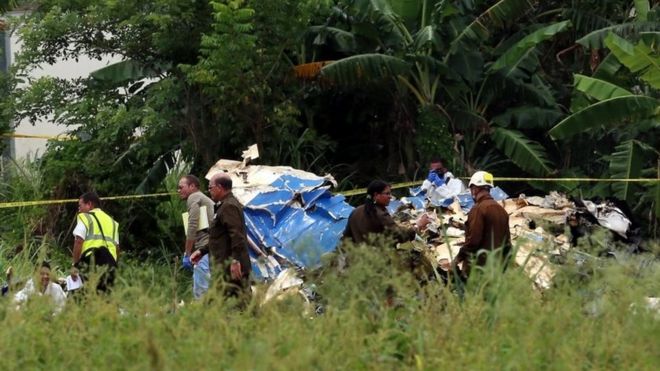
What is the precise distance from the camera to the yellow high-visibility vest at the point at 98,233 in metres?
10.5

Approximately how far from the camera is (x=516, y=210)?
44.2 feet

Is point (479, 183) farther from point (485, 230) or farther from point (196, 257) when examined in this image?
point (196, 257)

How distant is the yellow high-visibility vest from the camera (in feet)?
34.6

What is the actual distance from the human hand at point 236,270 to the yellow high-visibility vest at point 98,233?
1438 mm

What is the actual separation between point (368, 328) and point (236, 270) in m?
3.78

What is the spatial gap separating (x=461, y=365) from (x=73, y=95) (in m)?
12.3

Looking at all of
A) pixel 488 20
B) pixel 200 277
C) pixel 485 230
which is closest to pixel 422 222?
pixel 485 230

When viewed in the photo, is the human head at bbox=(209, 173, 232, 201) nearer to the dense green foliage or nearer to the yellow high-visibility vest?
the yellow high-visibility vest

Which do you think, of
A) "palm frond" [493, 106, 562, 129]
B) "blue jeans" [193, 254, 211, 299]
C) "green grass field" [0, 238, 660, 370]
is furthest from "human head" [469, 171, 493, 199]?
"palm frond" [493, 106, 562, 129]

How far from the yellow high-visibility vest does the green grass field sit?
423 centimetres

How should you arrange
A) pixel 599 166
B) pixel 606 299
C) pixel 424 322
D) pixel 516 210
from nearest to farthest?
pixel 424 322, pixel 606 299, pixel 516 210, pixel 599 166

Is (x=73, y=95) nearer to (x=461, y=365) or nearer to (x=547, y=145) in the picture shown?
(x=547, y=145)

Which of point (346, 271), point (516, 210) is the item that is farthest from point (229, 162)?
point (346, 271)

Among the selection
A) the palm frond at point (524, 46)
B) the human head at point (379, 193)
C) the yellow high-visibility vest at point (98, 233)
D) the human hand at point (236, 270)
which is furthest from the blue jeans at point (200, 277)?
the palm frond at point (524, 46)
